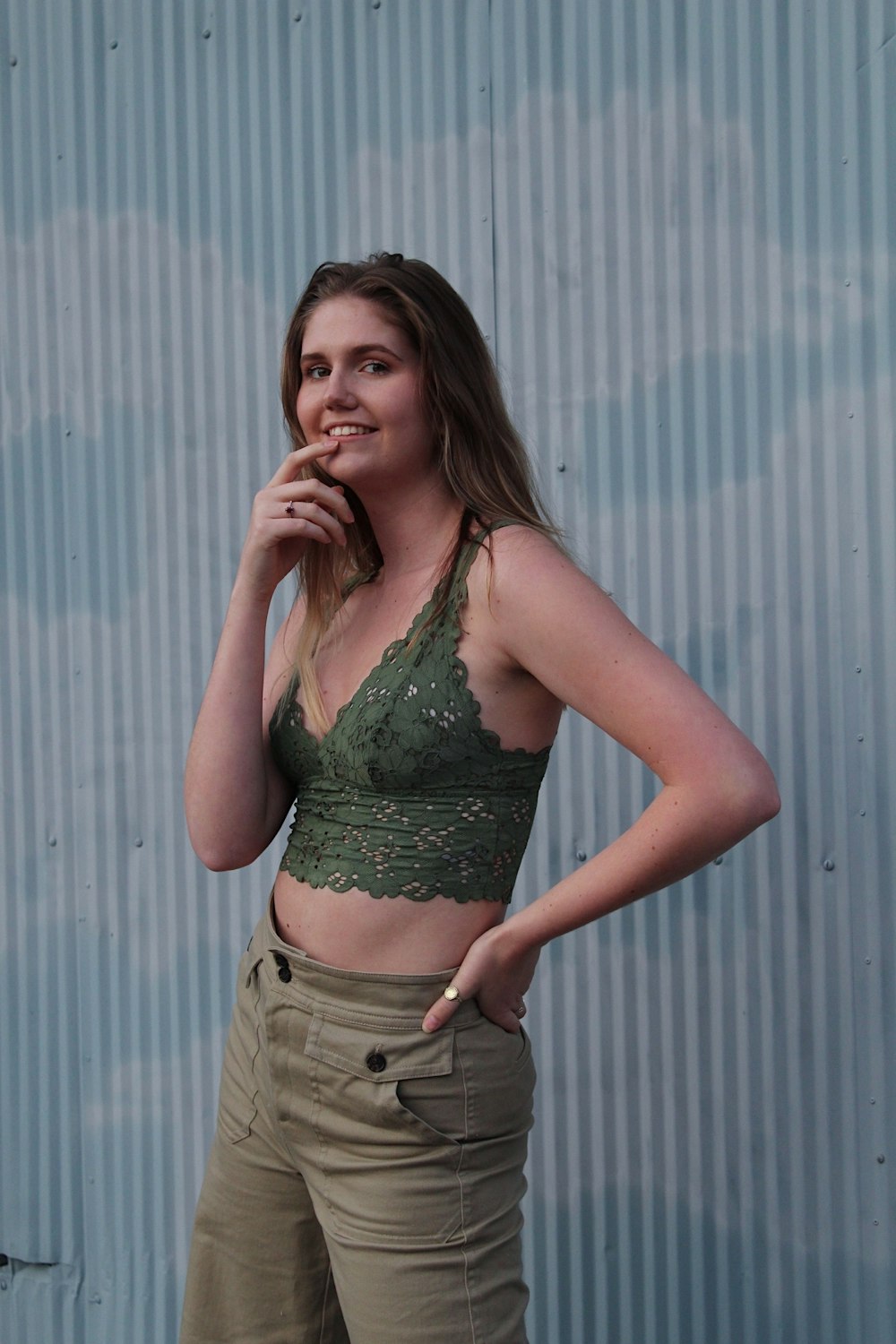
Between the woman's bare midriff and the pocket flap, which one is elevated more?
the woman's bare midriff

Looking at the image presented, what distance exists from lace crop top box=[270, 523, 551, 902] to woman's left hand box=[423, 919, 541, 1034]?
0.07 metres

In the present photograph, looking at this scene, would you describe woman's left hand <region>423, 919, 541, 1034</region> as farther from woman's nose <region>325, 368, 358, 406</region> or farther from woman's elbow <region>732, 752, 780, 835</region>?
woman's nose <region>325, 368, 358, 406</region>

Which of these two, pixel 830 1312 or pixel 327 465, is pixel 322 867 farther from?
pixel 830 1312

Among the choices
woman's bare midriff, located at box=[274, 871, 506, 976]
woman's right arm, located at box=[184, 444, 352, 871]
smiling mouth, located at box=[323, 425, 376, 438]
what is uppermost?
smiling mouth, located at box=[323, 425, 376, 438]

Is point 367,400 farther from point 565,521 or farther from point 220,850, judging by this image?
point 565,521

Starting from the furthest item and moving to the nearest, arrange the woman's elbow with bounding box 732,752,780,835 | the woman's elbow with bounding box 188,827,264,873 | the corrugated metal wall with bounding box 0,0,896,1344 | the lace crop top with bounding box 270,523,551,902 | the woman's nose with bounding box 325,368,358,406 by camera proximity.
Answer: the corrugated metal wall with bounding box 0,0,896,1344
the woman's elbow with bounding box 188,827,264,873
the woman's nose with bounding box 325,368,358,406
the lace crop top with bounding box 270,523,551,902
the woman's elbow with bounding box 732,752,780,835

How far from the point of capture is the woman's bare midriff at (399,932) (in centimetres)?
164

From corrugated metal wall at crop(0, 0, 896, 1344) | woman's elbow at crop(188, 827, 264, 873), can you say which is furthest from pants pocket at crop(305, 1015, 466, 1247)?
corrugated metal wall at crop(0, 0, 896, 1344)

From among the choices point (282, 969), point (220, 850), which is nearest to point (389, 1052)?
point (282, 969)

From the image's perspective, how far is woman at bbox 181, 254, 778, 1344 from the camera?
5.10 feet

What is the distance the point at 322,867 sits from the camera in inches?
67.8

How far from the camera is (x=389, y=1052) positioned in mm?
1585

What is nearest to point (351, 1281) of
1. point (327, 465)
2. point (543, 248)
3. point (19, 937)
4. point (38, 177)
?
point (327, 465)

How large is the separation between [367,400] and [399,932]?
712mm
